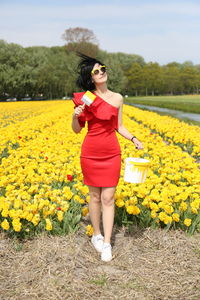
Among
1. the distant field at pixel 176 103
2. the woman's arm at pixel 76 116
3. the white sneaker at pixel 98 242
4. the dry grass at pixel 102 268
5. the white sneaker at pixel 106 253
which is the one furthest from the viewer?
the distant field at pixel 176 103

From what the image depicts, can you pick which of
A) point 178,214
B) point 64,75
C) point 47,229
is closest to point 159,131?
point 178,214

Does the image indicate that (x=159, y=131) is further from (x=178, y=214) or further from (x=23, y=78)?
(x=23, y=78)

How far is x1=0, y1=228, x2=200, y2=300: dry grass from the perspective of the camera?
9.30 ft

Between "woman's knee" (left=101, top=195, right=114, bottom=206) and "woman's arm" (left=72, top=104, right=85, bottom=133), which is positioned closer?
"woman's arm" (left=72, top=104, right=85, bottom=133)

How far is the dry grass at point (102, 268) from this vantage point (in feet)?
9.30

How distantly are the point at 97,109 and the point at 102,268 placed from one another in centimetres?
150

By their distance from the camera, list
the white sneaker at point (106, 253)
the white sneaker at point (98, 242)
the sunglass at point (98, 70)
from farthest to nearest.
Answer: the white sneaker at point (98, 242) < the white sneaker at point (106, 253) < the sunglass at point (98, 70)

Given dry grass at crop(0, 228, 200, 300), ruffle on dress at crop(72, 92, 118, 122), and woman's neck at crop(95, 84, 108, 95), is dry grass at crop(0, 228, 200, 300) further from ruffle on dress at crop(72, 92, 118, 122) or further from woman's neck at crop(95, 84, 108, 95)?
woman's neck at crop(95, 84, 108, 95)

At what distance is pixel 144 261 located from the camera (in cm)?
336

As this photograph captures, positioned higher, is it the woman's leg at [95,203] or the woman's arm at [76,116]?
the woman's arm at [76,116]

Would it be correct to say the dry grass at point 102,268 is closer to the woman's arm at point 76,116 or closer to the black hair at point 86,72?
the woman's arm at point 76,116

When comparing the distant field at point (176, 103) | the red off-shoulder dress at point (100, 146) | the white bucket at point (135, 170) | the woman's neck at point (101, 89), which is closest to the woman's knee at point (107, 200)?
the red off-shoulder dress at point (100, 146)

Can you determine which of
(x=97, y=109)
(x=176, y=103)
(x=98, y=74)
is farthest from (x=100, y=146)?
(x=176, y=103)

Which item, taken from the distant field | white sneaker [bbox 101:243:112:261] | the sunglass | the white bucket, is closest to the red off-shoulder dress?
the white bucket
